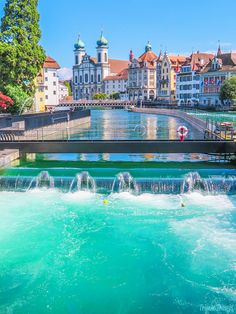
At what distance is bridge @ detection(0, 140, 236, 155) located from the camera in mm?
23219

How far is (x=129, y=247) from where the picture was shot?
14.2 m

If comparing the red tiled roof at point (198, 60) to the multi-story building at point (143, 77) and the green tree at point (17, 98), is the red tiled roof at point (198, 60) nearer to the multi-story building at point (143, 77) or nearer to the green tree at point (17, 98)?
the multi-story building at point (143, 77)

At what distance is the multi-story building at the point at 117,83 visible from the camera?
192 meters

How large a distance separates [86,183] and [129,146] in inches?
152

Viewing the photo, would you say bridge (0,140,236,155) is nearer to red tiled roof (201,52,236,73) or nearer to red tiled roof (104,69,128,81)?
red tiled roof (201,52,236,73)

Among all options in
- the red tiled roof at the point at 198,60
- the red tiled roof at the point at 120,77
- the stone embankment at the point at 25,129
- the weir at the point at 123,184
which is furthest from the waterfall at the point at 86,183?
the red tiled roof at the point at 120,77

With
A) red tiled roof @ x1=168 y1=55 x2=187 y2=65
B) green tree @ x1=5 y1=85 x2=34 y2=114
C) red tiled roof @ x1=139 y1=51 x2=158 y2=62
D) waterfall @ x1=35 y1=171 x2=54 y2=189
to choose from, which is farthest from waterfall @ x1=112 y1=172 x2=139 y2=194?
red tiled roof @ x1=139 y1=51 x2=158 y2=62

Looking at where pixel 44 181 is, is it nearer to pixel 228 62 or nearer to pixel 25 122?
pixel 25 122

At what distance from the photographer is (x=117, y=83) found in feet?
642

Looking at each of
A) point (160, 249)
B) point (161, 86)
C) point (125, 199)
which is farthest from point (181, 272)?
point (161, 86)

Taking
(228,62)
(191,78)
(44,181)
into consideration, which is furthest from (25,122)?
(191,78)

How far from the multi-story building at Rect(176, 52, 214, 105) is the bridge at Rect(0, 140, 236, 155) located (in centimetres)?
10113

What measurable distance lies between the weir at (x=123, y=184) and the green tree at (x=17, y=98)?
2913 cm

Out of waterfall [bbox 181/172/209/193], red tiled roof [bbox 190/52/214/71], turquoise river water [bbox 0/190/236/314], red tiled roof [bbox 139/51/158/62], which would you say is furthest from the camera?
red tiled roof [bbox 139/51/158/62]
